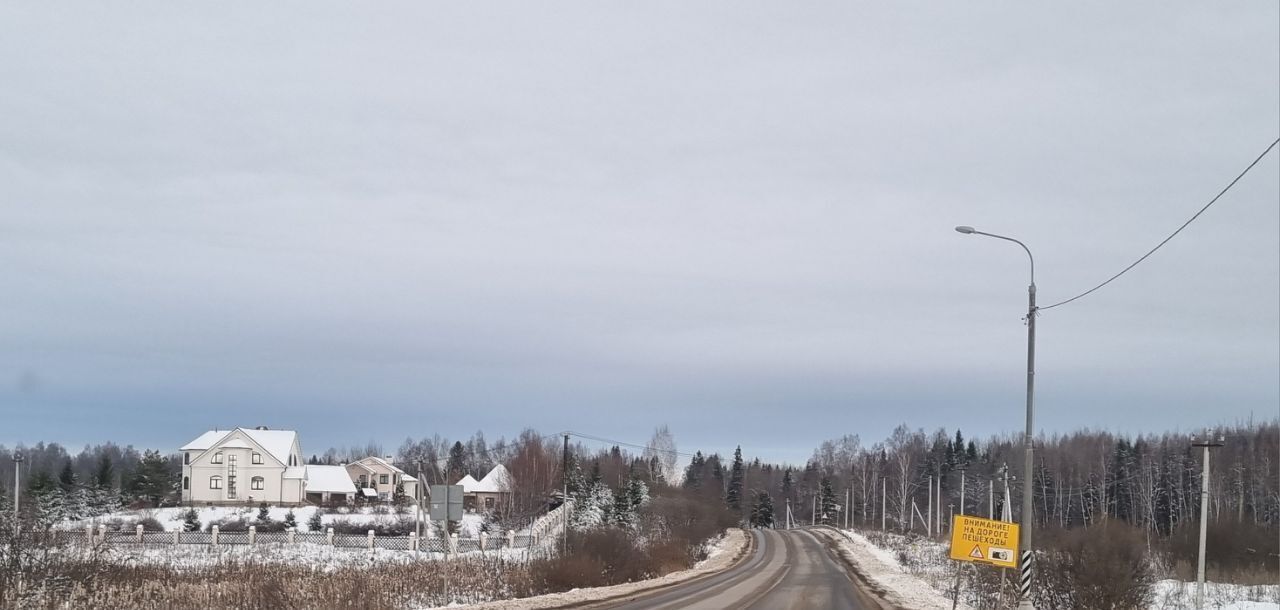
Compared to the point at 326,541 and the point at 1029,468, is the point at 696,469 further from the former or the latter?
the point at 1029,468

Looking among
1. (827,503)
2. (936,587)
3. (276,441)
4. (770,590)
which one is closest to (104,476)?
(276,441)

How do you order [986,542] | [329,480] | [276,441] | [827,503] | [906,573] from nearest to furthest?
1. [986,542]
2. [906,573]
3. [276,441]
4. [329,480]
5. [827,503]

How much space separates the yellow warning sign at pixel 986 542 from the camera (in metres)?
22.5

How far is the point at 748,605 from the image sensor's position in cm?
2778

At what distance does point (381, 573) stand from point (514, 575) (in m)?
4.43

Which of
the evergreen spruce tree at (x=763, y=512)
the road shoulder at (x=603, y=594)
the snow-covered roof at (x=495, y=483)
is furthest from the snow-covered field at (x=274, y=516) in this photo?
the evergreen spruce tree at (x=763, y=512)

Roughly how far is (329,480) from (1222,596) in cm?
8040

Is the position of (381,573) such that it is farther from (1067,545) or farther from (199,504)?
(199,504)

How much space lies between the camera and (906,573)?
47.8 m

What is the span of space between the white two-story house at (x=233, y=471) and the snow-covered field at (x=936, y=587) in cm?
5239

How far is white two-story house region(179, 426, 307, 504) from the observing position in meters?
89.2

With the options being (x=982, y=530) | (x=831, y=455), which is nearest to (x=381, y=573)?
(x=982, y=530)

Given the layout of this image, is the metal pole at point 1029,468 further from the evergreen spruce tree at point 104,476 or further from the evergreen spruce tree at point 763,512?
the evergreen spruce tree at point 763,512

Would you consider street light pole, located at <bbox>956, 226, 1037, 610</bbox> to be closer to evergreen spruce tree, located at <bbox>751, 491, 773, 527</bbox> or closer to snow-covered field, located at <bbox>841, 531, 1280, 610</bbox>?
snow-covered field, located at <bbox>841, 531, 1280, 610</bbox>
